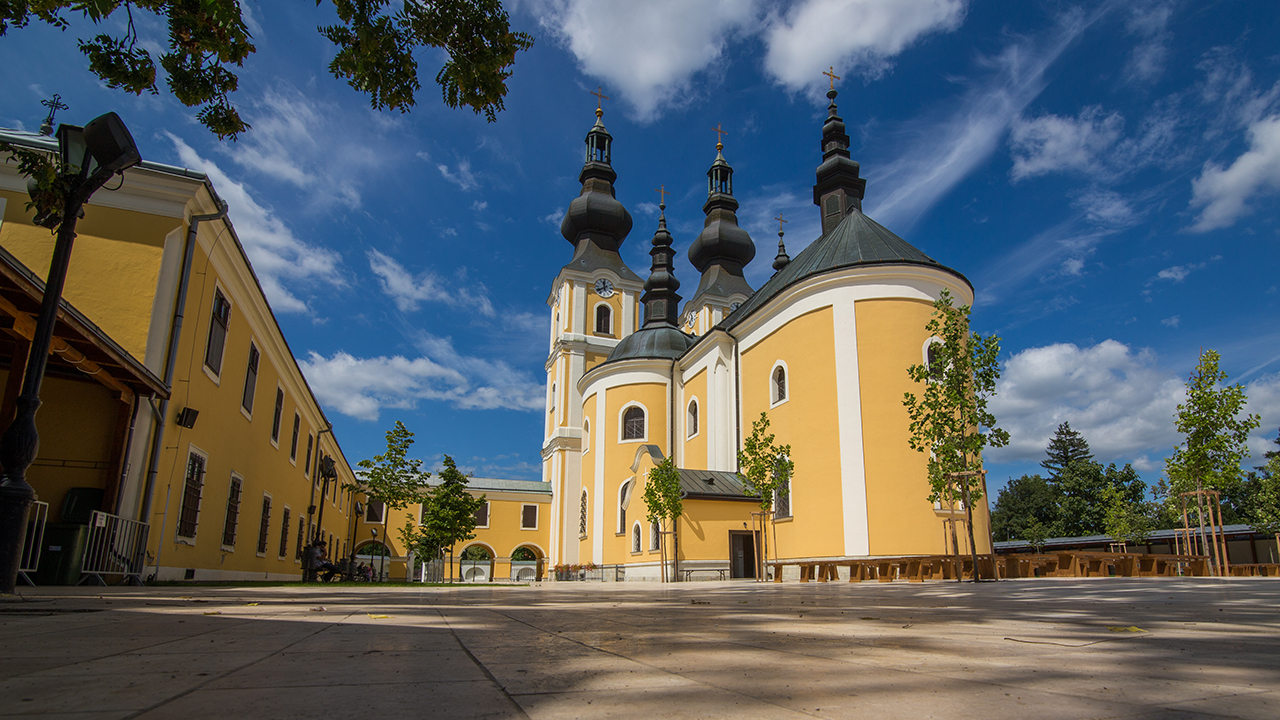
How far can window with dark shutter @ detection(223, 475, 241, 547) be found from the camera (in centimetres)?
1357

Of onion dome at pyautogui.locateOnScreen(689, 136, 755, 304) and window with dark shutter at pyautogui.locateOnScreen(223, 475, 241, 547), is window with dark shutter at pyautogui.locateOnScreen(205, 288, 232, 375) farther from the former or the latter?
onion dome at pyautogui.locateOnScreen(689, 136, 755, 304)

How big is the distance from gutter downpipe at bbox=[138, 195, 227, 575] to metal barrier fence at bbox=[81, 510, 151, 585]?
332mm

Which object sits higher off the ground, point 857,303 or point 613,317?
point 613,317

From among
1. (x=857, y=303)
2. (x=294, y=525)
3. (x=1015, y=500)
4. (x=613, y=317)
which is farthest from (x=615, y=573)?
(x=1015, y=500)

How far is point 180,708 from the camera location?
4.76 ft

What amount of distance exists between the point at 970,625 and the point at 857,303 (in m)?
18.5

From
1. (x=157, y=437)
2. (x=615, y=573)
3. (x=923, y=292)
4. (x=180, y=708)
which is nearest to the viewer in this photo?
(x=180, y=708)

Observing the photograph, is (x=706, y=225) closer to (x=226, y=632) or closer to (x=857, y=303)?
(x=857, y=303)

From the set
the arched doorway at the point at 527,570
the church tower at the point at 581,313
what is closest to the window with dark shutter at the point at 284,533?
the church tower at the point at 581,313

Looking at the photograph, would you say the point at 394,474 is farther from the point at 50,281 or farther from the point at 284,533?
the point at 50,281

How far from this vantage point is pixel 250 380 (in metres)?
15.4

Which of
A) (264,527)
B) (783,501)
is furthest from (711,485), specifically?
(264,527)

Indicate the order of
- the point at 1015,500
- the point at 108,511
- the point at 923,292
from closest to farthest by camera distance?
the point at 108,511
the point at 923,292
the point at 1015,500

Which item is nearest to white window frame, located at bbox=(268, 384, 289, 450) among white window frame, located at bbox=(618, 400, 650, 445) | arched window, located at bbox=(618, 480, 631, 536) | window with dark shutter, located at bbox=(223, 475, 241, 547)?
window with dark shutter, located at bbox=(223, 475, 241, 547)
